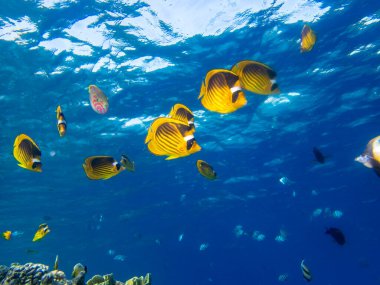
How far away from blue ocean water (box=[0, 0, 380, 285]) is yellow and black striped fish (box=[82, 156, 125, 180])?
8988 millimetres

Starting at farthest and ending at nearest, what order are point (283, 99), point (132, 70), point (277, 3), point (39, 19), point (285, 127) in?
point (285, 127) < point (283, 99) < point (132, 70) < point (277, 3) < point (39, 19)

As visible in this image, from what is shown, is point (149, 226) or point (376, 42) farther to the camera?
point (149, 226)

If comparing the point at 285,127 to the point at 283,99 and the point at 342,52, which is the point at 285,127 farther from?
the point at 342,52

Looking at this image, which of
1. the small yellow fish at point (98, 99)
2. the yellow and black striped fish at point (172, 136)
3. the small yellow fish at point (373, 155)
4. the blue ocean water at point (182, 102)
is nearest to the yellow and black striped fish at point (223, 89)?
the yellow and black striped fish at point (172, 136)

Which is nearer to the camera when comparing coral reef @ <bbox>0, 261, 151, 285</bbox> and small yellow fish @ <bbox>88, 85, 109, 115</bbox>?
coral reef @ <bbox>0, 261, 151, 285</bbox>

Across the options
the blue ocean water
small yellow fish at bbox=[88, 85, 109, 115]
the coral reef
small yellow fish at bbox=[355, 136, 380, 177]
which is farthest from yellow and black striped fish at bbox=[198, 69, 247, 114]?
the blue ocean water

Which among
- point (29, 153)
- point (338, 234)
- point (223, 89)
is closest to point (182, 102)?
point (338, 234)

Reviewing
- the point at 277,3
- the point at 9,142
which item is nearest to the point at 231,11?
the point at 277,3

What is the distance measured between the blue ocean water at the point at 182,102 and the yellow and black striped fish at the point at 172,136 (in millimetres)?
9773

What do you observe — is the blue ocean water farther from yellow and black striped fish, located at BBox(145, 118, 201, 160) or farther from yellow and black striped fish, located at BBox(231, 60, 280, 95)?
yellow and black striped fish, located at BBox(145, 118, 201, 160)

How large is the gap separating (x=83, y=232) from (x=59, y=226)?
213 inches

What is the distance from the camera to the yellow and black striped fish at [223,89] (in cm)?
342

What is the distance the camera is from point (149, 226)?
44.4m

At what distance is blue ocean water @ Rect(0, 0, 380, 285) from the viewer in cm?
1262
